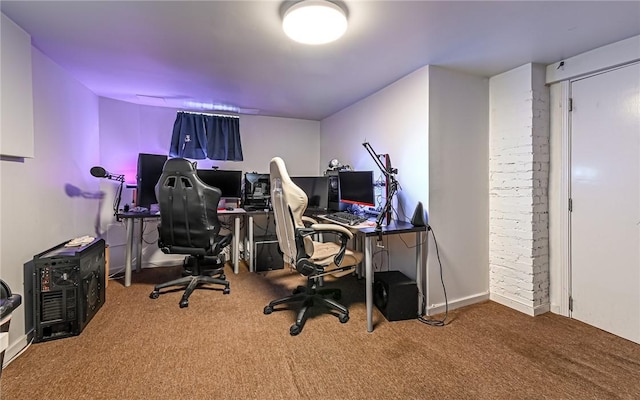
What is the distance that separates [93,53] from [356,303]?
122 inches

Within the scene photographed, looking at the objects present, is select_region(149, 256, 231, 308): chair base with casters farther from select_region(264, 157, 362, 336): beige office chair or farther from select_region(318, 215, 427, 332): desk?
select_region(318, 215, 427, 332): desk

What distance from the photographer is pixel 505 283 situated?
265 cm

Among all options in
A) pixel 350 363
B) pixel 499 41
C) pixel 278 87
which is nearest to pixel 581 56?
pixel 499 41

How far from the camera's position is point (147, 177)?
3258mm

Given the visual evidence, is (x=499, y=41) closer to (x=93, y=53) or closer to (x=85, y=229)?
(x=93, y=53)

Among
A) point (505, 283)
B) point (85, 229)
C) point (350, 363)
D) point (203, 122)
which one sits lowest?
point (350, 363)

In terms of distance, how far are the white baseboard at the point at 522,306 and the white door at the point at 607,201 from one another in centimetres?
20

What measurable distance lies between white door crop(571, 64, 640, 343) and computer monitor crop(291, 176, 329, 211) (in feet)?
7.78

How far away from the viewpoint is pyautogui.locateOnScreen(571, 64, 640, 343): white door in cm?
207

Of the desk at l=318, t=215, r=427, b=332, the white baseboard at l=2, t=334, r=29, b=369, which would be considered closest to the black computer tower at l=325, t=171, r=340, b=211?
the desk at l=318, t=215, r=427, b=332

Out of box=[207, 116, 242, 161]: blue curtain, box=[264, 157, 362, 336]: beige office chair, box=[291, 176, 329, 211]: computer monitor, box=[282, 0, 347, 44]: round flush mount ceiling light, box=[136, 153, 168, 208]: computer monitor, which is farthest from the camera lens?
box=[207, 116, 242, 161]: blue curtain

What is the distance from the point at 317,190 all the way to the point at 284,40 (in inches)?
74.0

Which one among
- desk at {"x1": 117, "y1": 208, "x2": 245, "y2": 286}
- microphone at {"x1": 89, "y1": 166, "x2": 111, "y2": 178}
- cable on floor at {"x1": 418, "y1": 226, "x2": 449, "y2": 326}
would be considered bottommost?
cable on floor at {"x1": 418, "y1": 226, "x2": 449, "y2": 326}

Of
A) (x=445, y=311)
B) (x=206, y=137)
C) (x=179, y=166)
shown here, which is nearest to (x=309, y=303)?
(x=445, y=311)
